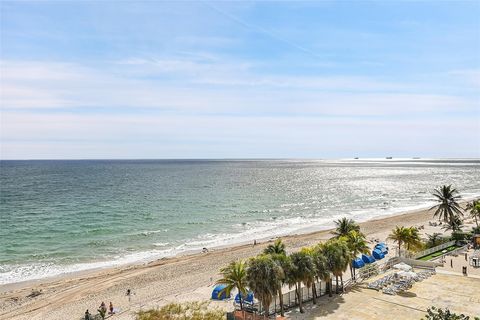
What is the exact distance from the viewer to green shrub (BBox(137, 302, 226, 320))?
26.9m

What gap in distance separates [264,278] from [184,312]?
9702 mm

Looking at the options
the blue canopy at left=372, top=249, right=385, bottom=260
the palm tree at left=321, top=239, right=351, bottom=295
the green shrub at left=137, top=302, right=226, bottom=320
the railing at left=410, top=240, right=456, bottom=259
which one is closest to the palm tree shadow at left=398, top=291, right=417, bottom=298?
the palm tree at left=321, top=239, right=351, bottom=295

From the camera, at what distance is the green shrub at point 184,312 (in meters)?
26.9

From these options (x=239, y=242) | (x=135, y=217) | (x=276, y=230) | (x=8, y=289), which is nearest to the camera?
Result: (x=8, y=289)

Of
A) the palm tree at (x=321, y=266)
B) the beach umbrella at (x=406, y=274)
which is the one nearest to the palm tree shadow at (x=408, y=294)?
the beach umbrella at (x=406, y=274)

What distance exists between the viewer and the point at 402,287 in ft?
89.0

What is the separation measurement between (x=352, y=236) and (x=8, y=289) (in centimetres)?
3344

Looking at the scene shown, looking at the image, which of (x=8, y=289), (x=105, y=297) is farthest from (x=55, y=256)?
(x=105, y=297)

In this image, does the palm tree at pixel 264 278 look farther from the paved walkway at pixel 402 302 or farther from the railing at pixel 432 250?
the railing at pixel 432 250

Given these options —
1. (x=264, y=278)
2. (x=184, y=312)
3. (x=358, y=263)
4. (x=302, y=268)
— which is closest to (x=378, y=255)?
(x=358, y=263)

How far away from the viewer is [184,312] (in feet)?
93.3

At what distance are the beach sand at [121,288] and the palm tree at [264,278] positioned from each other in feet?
26.8

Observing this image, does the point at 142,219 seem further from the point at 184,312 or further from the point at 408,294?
the point at 408,294

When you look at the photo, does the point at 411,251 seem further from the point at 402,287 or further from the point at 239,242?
the point at 239,242
